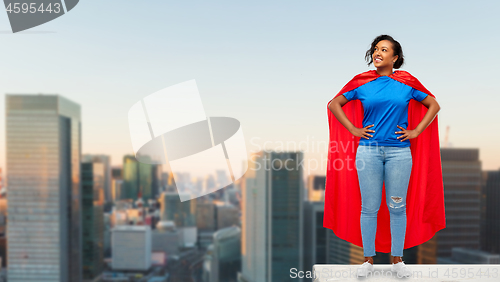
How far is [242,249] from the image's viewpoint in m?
78.8

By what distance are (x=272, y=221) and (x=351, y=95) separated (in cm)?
7264

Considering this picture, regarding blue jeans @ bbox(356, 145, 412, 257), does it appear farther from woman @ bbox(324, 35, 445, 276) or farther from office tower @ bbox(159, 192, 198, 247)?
office tower @ bbox(159, 192, 198, 247)

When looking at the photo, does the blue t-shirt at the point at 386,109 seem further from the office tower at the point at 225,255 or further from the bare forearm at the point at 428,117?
the office tower at the point at 225,255

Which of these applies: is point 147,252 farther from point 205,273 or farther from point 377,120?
point 377,120

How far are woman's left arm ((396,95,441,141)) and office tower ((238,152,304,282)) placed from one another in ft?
221

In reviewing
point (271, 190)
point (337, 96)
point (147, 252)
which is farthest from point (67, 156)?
point (337, 96)

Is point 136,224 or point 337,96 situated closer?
point 337,96

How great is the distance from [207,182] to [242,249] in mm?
32480

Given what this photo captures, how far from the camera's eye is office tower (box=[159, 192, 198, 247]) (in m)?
87.0

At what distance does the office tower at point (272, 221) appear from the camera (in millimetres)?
72000

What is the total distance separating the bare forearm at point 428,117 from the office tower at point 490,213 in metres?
85.8

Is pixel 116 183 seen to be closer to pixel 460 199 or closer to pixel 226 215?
pixel 226 215

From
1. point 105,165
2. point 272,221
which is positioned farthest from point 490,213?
point 105,165

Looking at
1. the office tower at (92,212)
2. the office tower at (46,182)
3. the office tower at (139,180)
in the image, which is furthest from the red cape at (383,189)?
the office tower at (46,182)
